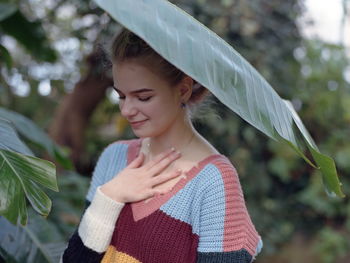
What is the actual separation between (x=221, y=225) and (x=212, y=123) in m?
2.42

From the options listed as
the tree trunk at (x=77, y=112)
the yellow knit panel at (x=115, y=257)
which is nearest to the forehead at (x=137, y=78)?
the yellow knit panel at (x=115, y=257)

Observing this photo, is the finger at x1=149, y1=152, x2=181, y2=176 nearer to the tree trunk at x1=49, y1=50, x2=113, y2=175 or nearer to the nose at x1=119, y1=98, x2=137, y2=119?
the nose at x1=119, y1=98, x2=137, y2=119

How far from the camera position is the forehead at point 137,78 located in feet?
3.80

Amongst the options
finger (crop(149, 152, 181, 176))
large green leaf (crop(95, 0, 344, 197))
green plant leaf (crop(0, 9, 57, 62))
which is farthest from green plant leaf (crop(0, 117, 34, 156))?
green plant leaf (crop(0, 9, 57, 62))

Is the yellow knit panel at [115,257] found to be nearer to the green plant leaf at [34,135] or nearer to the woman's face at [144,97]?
the woman's face at [144,97]

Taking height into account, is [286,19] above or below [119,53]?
below

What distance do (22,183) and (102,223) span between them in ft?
0.63

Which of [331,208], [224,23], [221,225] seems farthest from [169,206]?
[331,208]

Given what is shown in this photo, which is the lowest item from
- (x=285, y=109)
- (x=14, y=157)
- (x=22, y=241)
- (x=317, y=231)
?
(x=317, y=231)

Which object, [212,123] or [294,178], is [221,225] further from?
[294,178]

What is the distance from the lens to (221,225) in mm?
1135

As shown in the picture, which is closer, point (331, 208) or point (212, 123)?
point (212, 123)

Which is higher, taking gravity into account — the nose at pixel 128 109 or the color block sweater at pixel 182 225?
the nose at pixel 128 109

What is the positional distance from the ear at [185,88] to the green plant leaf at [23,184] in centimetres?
31
